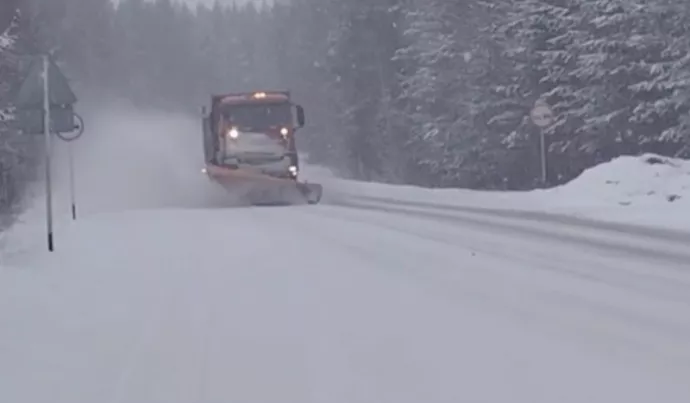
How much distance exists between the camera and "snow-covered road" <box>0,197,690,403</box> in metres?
6.86

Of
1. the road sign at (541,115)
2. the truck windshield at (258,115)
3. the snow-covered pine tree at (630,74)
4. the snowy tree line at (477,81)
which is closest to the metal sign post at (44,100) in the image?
the truck windshield at (258,115)

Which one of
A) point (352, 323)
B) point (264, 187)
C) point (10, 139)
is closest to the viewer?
point (352, 323)

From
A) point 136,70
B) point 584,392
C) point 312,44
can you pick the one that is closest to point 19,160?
point 584,392

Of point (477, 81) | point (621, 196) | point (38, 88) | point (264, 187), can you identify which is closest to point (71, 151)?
point (264, 187)

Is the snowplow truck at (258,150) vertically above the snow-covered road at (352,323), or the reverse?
the snowplow truck at (258,150)

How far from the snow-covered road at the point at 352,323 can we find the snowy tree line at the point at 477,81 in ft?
57.9

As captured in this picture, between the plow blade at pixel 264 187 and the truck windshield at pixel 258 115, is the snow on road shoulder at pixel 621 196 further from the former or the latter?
the truck windshield at pixel 258 115

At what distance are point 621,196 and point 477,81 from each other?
22.2 metres

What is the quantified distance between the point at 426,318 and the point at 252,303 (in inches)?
76.6

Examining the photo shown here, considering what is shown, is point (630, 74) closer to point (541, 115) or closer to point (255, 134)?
point (541, 115)

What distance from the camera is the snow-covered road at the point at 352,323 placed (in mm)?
6855

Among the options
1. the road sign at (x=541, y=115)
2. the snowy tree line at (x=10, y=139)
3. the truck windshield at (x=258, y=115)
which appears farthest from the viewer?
the truck windshield at (x=258, y=115)

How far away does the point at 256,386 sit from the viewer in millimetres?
6945

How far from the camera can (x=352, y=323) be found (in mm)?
8969
